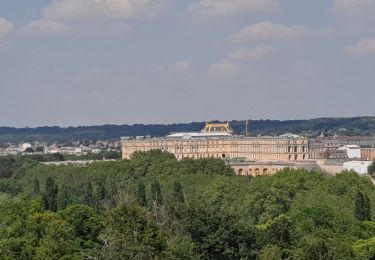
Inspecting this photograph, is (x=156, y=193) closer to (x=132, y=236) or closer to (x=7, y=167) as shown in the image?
(x=132, y=236)

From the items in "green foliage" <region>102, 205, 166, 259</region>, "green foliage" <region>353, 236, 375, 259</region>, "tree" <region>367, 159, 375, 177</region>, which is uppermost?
"green foliage" <region>102, 205, 166, 259</region>

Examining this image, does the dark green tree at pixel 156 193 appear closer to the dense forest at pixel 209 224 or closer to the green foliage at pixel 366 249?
the dense forest at pixel 209 224

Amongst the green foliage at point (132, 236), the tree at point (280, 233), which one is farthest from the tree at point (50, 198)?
the green foliage at point (132, 236)

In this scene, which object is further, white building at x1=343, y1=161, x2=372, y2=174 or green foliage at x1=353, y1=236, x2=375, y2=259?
white building at x1=343, y1=161, x2=372, y2=174

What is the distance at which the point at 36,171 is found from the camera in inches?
6033

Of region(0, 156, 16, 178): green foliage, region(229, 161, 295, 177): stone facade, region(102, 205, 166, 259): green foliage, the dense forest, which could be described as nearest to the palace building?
region(229, 161, 295, 177): stone facade

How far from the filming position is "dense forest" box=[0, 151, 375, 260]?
1998 inches

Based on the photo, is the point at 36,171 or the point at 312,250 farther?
the point at 36,171

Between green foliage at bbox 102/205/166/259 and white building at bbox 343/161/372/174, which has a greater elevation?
green foliage at bbox 102/205/166/259

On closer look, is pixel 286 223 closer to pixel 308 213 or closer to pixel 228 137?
pixel 308 213

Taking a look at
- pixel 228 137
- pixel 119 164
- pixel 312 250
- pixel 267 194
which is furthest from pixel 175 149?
pixel 312 250

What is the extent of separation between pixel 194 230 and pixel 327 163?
109978 millimetres

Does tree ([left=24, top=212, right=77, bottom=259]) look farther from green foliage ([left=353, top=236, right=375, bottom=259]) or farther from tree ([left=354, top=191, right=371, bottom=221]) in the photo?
tree ([left=354, top=191, right=371, bottom=221])

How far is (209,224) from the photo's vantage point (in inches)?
2349
